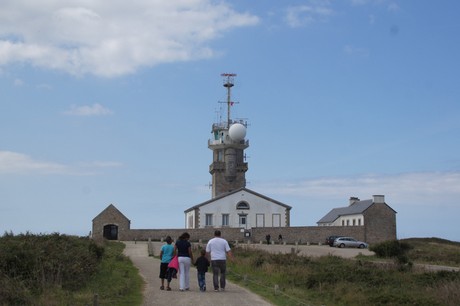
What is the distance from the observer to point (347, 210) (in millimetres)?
74000

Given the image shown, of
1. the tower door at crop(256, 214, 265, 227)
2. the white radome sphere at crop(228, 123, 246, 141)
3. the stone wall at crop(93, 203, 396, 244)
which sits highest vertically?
the white radome sphere at crop(228, 123, 246, 141)

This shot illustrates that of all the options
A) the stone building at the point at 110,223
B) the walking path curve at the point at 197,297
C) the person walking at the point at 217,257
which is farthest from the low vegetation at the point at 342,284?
the stone building at the point at 110,223

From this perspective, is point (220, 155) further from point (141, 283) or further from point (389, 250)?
point (141, 283)

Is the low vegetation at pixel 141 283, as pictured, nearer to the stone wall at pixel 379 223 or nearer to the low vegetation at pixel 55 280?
the low vegetation at pixel 55 280

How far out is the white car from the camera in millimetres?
57312

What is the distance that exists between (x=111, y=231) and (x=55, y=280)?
157ft

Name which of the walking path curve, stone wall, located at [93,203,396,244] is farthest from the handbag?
stone wall, located at [93,203,396,244]

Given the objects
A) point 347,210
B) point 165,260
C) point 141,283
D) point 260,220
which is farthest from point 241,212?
point 165,260

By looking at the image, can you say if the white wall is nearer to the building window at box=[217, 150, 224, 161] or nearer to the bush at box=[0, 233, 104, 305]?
the building window at box=[217, 150, 224, 161]

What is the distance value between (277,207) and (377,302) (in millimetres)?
54051

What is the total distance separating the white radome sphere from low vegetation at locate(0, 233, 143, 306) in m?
56.8

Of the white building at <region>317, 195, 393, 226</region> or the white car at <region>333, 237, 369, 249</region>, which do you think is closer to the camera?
the white car at <region>333, 237, 369, 249</region>

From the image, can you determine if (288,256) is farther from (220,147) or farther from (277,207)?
(220,147)

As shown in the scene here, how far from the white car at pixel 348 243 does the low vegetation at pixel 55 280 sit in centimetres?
3877
